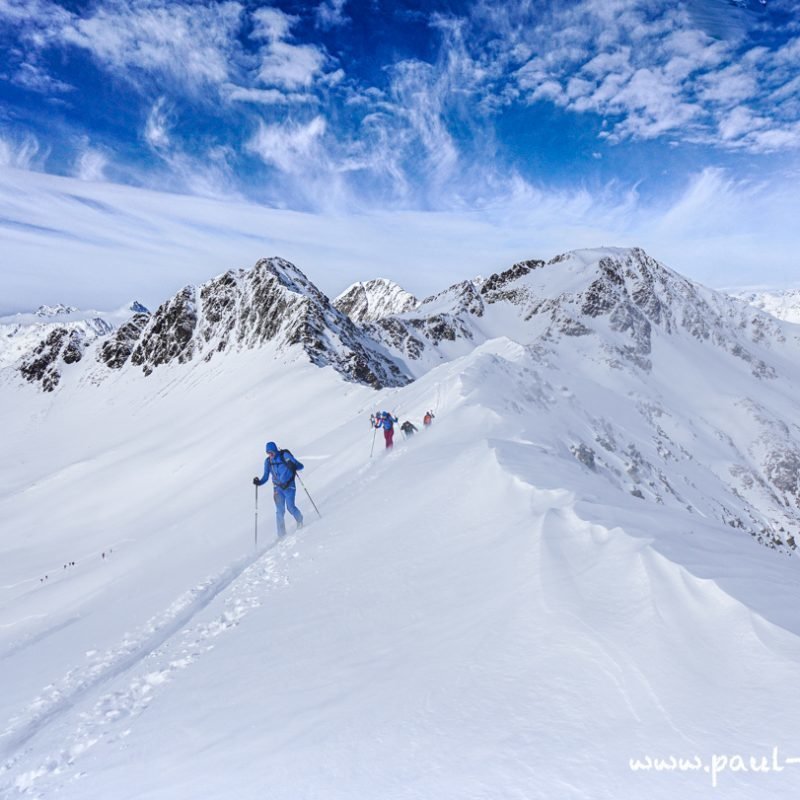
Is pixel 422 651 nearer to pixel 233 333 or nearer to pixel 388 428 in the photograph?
pixel 388 428

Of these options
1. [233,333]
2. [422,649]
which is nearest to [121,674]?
[422,649]

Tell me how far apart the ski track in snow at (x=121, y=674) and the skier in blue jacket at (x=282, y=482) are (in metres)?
3.02

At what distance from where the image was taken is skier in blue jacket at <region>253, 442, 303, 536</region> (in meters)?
14.1

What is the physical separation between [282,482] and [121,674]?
694cm

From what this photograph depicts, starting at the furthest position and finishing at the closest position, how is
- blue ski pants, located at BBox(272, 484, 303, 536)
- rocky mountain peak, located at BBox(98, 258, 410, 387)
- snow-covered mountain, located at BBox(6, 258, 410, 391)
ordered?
1. snow-covered mountain, located at BBox(6, 258, 410, 391)
2. rocky mountain peak, located at BBox(98, 258, 410, 387)
3. blue ski pants, located at BBox(272, 484, 303, 536)

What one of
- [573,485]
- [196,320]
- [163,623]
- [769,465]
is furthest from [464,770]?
[769,465]

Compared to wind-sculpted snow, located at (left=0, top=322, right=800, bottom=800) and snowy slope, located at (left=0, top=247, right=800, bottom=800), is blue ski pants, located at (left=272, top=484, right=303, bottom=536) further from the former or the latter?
snowy slope, located at (left=0, top=247, right=800, bottom=800)

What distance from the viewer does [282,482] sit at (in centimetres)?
1426

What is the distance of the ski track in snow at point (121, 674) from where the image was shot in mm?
5551

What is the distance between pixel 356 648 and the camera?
6.11 m

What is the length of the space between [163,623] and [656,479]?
40351mm

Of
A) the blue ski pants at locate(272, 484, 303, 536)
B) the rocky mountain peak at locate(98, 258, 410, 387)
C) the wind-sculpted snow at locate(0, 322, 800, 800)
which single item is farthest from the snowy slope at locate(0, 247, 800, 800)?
the rocky mountain peak at locate(98, 258, 410, 387)

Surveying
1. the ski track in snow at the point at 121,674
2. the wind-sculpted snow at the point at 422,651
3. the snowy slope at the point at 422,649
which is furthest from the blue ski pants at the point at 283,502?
the ski track in snow at the point at 121,674

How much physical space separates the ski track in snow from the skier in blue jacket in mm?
3018
